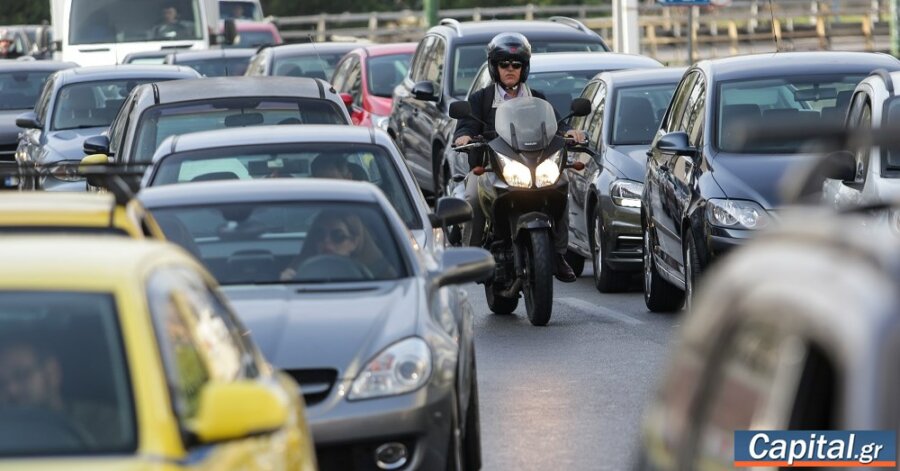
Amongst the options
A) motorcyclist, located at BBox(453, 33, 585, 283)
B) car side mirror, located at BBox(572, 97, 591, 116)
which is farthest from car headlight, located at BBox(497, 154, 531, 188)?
car side mirror, located at BBox(572, 97, 591, 116)

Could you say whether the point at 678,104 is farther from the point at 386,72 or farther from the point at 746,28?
the point at 746,28

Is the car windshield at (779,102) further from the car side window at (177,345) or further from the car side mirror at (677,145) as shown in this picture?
the car side window at (177,345)

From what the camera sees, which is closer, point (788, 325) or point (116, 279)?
point (788, 325)

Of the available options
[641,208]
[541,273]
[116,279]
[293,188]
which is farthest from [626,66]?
[116,279]

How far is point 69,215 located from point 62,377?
1208 millimetres

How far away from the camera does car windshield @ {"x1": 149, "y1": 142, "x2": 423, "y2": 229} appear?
1098cm

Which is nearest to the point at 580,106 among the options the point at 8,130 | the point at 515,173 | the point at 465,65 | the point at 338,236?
the point at 515,173

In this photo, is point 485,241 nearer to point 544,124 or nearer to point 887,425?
point 544,124

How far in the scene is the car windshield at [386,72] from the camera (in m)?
26.4

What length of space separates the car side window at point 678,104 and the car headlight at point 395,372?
7.17 metres

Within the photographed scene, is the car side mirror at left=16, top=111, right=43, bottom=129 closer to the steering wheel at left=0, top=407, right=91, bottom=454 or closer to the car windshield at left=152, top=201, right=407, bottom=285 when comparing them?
the car windshield at left=152, top=201, right=407, bottom=285

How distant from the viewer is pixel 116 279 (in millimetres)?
5242

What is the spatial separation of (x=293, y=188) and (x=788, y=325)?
6.05m

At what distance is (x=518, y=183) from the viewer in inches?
568
